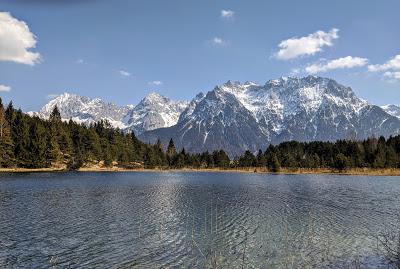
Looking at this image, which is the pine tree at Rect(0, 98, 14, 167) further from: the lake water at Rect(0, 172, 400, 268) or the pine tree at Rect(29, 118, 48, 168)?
the lake water at Rect(0, 172, 400, 268)

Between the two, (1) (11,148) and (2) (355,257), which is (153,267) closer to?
(2) (355,257)

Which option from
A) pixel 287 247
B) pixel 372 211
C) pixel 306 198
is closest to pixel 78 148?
pixel 306 198

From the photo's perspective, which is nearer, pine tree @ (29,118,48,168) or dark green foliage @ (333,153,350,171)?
pine tree @ (29,118,48,168)

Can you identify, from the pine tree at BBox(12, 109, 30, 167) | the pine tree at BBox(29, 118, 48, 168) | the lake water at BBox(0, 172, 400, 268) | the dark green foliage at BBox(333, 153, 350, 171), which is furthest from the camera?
the dark green foliage at BBox(333, 153, 350, 171)

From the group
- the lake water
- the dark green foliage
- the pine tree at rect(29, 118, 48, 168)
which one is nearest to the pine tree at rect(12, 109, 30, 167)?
the pine tree at rect(29, 118, 48, 168)

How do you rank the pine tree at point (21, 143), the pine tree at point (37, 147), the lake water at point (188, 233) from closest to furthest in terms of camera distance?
the lake water at point (188, 233)
the pine tree at point (21, 143)
the pine tree at point (37, 147)

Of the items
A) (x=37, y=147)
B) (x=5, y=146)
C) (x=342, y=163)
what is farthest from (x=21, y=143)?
(x=342, y=163)

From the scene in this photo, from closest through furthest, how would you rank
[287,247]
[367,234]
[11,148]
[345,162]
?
[287,247] < [367,234] < [11,148] < [345,162]

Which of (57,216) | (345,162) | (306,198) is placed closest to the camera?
(57,216)

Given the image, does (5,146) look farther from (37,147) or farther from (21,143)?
(37,147)

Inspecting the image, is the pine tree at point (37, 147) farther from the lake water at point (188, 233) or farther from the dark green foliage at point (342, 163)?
the dark green foliage at point (342, 163)

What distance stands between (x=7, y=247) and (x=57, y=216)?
15.5 m

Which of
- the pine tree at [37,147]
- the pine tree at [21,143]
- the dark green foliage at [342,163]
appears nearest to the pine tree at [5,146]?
the pine tree at [21,143]

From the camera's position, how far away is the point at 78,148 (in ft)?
633
